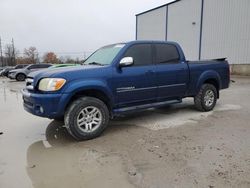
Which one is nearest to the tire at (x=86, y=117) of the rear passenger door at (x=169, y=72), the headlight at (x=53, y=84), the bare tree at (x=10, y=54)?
the headlight at (x=53, y=84)

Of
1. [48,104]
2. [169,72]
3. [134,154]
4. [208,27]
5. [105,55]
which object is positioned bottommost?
[134,154]

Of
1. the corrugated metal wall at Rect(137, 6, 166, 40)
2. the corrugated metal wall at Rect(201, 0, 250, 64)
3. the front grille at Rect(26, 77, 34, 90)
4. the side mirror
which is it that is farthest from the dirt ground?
the corrugated metal wall at Rect(137, 6, 166, 40)

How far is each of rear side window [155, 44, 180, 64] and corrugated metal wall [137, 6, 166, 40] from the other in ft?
81.0

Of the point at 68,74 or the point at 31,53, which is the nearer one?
the point at 68,74

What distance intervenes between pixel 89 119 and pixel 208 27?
72.3 feet

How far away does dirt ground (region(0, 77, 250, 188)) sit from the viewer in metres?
3.30

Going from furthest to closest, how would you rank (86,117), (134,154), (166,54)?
(166,54) < (86,117) < (134,154)

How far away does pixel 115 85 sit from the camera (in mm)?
5250

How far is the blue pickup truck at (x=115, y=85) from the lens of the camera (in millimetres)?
4691

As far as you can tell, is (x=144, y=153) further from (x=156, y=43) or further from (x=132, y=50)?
(x=156, y=43)

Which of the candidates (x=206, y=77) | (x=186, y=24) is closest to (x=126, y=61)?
(x=206, y=77)

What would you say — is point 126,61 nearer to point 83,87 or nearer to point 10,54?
point 83,87

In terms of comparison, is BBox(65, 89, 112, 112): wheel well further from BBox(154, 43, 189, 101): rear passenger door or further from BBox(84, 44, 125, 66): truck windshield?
BBox(154, 43, 189, 101): rear passenger door

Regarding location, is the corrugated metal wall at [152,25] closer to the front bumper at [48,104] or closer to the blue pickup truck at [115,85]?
the blue pickup truck at [115,85]
